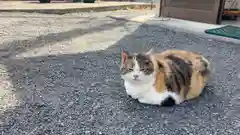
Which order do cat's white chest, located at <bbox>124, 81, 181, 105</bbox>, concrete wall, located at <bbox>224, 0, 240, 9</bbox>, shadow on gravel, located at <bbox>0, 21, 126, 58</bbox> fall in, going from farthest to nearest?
concrete wall, located at <bbox>224, 0, 240, 9</bbox> < shadow on gravel, located at <bbox>0, 21, 126, 58</bbox> < cat's white chest, located at <bbox>124, 81, 181, 105</bbox>

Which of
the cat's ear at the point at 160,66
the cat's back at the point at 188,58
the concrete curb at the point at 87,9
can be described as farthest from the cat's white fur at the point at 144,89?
the concrete curb at the point at 87,9

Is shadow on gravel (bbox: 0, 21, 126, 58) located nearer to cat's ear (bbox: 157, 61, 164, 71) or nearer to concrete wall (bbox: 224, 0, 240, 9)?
cat's ear (bbox: 157, 61, 164, 71)

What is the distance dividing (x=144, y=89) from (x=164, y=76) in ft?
0.59

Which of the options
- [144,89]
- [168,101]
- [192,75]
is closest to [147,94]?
[144,89]

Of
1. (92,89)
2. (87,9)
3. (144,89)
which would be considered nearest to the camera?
(144,89)

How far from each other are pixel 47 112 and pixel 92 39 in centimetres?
227

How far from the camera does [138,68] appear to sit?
1713 mm

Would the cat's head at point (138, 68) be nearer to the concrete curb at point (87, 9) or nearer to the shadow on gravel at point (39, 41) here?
the shadow on gravel at point (39, 41)

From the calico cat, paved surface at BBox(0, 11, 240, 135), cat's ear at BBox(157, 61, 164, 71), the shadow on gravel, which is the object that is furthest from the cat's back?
the shadow on gravel

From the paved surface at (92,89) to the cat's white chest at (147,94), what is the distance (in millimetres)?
61

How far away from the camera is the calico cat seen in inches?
68.8

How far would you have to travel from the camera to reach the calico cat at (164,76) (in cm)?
175

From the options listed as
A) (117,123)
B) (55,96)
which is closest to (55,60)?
(55,96)

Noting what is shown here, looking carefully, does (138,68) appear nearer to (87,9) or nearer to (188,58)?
(188,58)
